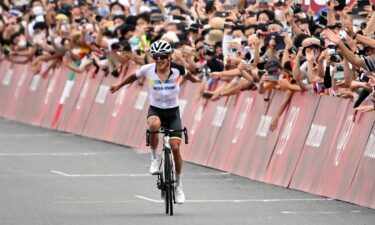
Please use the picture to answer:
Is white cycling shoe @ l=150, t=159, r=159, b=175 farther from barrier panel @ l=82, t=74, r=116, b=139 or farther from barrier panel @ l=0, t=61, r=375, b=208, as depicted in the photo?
barrier panel @ l=82, t=74, r=116, b=139

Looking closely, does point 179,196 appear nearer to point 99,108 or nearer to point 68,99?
point 99,108

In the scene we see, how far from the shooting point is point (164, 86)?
1928cm

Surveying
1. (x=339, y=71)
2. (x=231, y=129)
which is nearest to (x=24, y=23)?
(x=231, y=129)

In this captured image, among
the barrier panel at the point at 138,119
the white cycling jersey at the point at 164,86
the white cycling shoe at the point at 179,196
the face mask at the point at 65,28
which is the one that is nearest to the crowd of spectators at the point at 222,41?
the face mask at the point at 65,28

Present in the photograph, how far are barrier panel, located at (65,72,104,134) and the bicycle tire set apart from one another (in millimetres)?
12804

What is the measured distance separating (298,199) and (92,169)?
216 inches

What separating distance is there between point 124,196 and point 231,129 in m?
4.30

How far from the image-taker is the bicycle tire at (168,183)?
59.7 feet

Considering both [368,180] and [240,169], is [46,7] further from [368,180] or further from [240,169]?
[368,180]

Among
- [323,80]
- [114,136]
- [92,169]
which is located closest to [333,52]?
[323,80]

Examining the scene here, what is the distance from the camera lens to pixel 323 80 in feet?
69.7

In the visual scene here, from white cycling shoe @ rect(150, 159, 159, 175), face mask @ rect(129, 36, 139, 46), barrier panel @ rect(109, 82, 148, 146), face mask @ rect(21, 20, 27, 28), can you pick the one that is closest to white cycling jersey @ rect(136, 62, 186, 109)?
white cycling shoe @ rect(150, 159, 159, 175)

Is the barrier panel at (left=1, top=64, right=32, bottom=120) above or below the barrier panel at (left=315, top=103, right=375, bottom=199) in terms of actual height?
below

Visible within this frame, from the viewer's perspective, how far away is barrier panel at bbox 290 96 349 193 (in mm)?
20719
